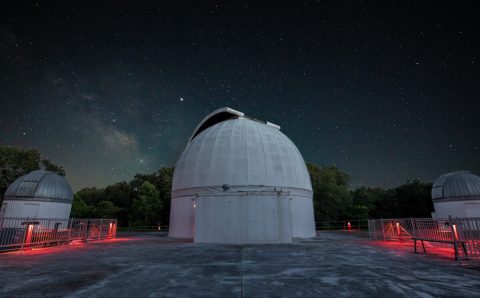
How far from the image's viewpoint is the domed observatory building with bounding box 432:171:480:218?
27938mm

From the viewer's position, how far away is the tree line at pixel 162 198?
129 ft

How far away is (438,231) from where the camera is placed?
12.3m

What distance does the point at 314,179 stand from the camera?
133ft

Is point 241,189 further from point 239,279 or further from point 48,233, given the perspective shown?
point 239,279

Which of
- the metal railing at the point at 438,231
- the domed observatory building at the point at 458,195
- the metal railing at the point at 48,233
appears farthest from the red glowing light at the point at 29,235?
the domed observatory building at the point at 458,195

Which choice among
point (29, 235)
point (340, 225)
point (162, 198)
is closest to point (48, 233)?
point (29, 235)

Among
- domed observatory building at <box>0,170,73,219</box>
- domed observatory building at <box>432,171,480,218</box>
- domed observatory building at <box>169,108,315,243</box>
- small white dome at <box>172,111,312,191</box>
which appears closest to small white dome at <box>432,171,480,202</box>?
domed observatory building at <box>432,171,480,218</box>

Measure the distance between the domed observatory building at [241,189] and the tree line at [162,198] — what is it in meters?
17.6

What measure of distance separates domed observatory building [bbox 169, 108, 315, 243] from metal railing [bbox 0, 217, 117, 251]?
6159 millimetres

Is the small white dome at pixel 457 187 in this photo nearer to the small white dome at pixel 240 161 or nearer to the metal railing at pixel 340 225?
the metal railing at pixel 340 225

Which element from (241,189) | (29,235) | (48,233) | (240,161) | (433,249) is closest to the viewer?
(433,249)

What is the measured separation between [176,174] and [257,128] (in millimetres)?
9832

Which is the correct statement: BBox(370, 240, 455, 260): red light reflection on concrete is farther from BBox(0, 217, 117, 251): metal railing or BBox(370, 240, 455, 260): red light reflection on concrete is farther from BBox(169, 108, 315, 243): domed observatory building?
BBox(0, 217, 117, 251): metal railing

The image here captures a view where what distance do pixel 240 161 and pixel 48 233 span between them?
562 inches
